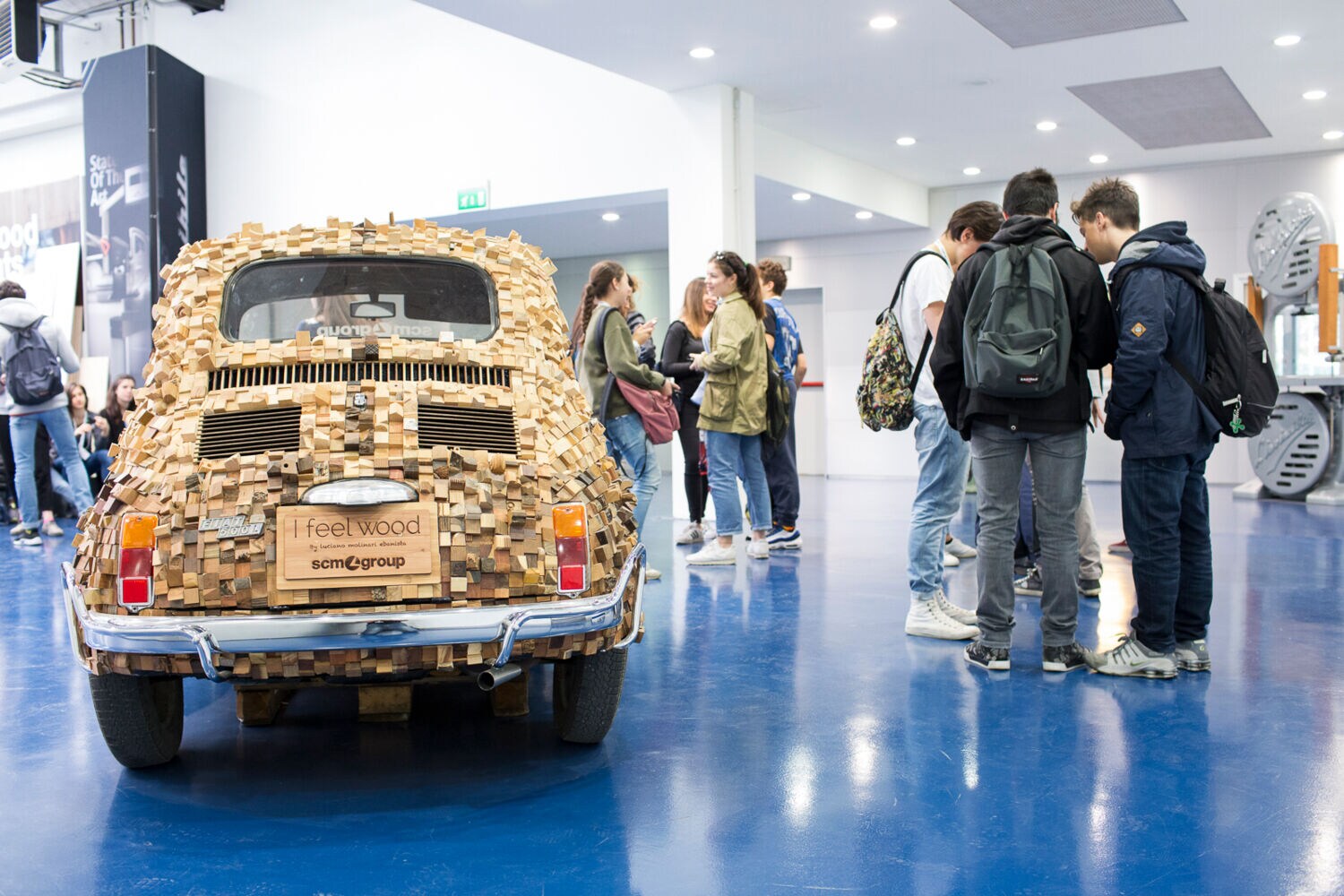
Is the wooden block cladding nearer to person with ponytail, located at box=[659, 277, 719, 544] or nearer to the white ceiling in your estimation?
person with ponytail, located at box=[659, 277, 719, 544]

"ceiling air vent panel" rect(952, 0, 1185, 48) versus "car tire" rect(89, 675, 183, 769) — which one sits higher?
"ceiling air vent panel" rect(952, 0, 1185, 48)

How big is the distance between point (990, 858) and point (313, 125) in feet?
41.9

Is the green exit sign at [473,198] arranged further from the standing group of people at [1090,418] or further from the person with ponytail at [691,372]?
the standing group of people at [1090,418]

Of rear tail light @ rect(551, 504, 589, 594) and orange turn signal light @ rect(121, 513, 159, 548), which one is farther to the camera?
rear tail light @ rect(551, 504, 589, 594)

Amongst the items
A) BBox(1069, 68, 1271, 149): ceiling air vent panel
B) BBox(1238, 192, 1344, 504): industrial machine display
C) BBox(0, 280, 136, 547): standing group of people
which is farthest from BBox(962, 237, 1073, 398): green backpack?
BBox(1238, 192, 1344, 504): industrial machine display

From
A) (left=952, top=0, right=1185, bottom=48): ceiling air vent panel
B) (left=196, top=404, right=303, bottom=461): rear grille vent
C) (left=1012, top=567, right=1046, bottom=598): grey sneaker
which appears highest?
(left=952, top=0, right=1185, bottom=48): ceiling air vent panel

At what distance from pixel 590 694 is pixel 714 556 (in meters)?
3.76

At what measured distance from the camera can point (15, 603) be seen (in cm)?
638

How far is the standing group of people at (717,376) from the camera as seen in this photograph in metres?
6.40

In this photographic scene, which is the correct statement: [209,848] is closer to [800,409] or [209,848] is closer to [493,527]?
[493,527]

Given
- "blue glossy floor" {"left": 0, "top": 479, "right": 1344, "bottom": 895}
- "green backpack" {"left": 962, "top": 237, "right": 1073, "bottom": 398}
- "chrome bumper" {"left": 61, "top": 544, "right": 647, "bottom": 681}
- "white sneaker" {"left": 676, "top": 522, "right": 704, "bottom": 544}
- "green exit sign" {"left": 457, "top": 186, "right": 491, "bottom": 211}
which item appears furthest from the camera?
"green exit sign" {"left": 457, "top": 186, "right": 491, "bottom": 211}

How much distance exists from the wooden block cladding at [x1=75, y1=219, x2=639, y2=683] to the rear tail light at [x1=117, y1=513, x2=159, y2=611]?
2 cm

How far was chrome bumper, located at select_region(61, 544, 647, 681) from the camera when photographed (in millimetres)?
2797

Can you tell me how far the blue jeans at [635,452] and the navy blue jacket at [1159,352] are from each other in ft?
9.55
